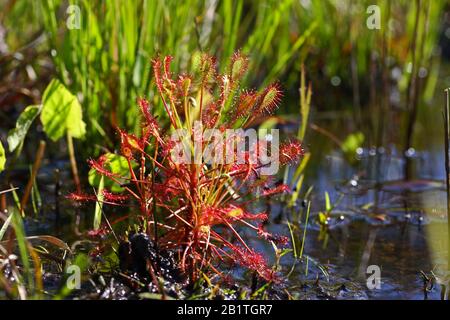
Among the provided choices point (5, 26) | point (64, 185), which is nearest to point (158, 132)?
point (64, 185)

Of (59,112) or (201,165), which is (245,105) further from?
(59,112)

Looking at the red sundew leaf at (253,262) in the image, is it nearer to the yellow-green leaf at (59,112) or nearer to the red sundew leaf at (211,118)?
the red sundew leaf at (211,118)

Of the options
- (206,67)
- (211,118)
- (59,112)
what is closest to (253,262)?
(211,118)

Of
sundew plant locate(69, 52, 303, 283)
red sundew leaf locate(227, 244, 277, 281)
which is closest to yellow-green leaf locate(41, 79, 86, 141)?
sundew plant locate(69, 52, 303, 283)

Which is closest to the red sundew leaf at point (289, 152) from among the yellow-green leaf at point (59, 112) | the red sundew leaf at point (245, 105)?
the red sundew leaf at point (245, 105)

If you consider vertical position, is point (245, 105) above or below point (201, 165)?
above

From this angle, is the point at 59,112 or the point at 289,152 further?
the point at 59,112

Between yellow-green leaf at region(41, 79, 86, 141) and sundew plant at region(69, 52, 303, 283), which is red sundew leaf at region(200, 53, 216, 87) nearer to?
sundew plant at region(69, 52, 303, 283)

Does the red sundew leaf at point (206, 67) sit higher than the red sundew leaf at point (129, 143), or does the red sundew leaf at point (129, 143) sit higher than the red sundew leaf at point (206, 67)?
the red sundew leaf at point (206, 67)

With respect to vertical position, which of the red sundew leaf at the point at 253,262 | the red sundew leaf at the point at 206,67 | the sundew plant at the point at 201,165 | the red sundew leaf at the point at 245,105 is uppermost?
the red sundew leaf at the point at 206,67

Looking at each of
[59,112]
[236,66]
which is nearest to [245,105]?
[236,66]

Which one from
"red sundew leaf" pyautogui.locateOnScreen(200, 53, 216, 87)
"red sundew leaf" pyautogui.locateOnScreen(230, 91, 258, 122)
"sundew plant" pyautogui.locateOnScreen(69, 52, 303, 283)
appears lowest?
"sundew plant" pyautogui.locateOnScreen(69, 52, 303, 283)

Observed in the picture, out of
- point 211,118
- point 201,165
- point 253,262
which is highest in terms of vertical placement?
point 211,118
